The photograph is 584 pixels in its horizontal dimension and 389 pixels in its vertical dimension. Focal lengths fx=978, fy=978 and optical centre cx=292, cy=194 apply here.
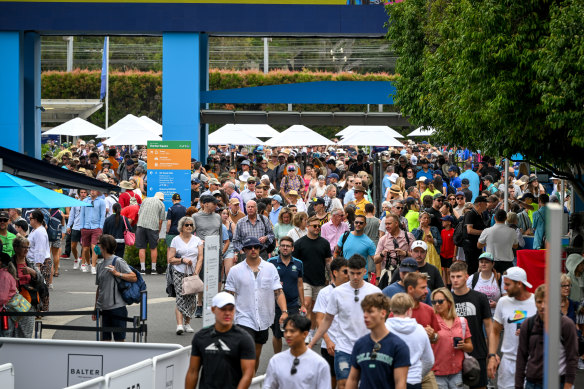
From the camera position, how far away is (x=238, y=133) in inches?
1607

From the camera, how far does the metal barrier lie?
8.91 metres

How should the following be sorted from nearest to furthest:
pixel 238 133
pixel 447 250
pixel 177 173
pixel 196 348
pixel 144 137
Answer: pixel 196 348, pixel 447 250, pixel 177 173, pixel 144 137, pixel 238 133

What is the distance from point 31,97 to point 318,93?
9.01 meters

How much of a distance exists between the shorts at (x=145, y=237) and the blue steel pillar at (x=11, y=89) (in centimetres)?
934

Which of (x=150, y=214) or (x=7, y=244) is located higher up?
(x=150, y=214)

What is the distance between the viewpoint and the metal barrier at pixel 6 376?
8906 millimetres

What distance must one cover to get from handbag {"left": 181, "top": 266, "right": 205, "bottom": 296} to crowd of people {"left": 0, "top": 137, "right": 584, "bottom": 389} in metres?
0.16

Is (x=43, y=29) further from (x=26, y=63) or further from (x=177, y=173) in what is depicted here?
(x=177, y=173)

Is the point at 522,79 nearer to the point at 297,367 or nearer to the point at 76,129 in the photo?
the point at 297,367

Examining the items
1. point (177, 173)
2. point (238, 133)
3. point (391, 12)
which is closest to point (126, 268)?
point (177, 173)

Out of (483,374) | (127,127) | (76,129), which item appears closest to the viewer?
(483,374)

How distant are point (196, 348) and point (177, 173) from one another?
51.1 feet

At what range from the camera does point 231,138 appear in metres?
40.1

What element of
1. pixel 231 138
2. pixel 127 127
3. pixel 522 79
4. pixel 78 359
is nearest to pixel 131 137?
pixel 127 127
